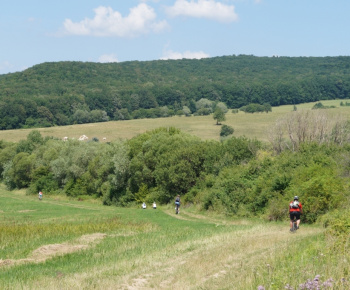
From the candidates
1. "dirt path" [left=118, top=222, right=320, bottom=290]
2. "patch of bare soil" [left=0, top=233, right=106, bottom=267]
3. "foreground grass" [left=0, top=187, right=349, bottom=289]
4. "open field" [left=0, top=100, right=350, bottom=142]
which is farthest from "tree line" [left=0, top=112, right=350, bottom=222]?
"open field" [left=0, top=100, right=350, bottom=142]

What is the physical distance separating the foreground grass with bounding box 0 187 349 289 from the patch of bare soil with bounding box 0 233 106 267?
0.01 meters

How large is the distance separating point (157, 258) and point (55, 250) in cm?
594

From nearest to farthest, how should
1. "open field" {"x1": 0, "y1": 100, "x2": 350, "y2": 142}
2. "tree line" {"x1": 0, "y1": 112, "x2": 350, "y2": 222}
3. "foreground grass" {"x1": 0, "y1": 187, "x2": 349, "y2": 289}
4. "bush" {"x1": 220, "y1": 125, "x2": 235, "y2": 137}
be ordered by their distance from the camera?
"foreground grass" {"x1": 0, "y1": 187, "x2": 349, "y2": 289}
"tree line" {"x1": 0, "y1": 112, "x2": 350, "y2": 222}
"bush" {"x1": 220, "y1": 125, "x2": 235, "y2": 137}
"open field" {"x1": 0, "y1": 100, "x2": 350, "y2": 142}

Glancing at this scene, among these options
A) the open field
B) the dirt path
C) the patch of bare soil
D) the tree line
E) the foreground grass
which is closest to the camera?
the foreground grass

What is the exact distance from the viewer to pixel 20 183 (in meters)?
87.6

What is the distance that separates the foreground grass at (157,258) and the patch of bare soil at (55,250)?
0.01m

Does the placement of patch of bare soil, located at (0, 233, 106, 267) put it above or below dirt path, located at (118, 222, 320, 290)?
below

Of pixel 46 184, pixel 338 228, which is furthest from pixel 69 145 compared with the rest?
pixel 338 228

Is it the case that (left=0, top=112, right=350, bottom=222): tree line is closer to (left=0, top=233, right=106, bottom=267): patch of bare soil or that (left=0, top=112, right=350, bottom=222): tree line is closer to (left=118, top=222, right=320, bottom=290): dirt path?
(left=118, top=222, right=320, bottom=290): dirt path

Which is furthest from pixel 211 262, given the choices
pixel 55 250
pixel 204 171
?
pixel 204 171

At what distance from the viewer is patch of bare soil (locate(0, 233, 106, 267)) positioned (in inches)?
826

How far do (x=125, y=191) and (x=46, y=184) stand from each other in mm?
21009

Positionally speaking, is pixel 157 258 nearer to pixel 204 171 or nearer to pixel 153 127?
pixel 204 171

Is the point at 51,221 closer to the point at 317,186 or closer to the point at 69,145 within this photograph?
the point at 317,186
